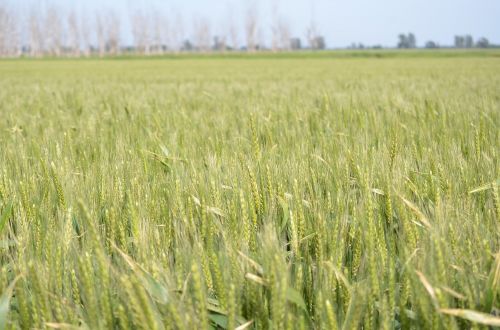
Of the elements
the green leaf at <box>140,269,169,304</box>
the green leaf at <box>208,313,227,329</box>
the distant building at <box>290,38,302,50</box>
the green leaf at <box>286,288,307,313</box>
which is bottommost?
the green leaf at <box>208,313,227,329</box>

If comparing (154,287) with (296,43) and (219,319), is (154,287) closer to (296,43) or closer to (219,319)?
(219,319)

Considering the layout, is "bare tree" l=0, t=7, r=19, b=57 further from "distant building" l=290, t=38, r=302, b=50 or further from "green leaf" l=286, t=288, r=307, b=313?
"green leaf" l=286, t=288, r=307, b=313

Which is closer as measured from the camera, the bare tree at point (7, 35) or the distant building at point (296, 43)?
the bare tree at point (7, 35)

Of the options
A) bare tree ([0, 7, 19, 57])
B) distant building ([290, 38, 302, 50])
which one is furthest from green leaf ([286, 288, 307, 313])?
distant building ([290, 38, 302, 50])

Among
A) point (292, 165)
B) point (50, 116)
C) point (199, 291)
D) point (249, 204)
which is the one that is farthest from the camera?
point (50, 116)

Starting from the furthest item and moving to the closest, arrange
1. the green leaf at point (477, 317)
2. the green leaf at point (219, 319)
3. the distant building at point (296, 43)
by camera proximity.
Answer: the distant building at point (296, 43), the green leaf at point (219, 319), the green leaf at point (477, 317)

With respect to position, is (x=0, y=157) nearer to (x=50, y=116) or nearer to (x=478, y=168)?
(x=478, y=168)

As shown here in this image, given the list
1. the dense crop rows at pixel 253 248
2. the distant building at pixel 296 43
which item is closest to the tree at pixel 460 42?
the distant building at pixel 296 43

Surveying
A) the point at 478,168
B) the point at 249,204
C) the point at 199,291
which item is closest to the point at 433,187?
the point at 478,168

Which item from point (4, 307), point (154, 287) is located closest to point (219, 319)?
point (154, 287)

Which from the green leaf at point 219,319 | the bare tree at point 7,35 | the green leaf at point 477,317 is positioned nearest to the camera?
the green leaf at point 477,317

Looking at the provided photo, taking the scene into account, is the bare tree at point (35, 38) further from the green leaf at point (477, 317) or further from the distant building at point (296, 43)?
the green leaf at point (477, 317)

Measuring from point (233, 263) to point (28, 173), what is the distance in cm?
97

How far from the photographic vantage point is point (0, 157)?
5.99ft
